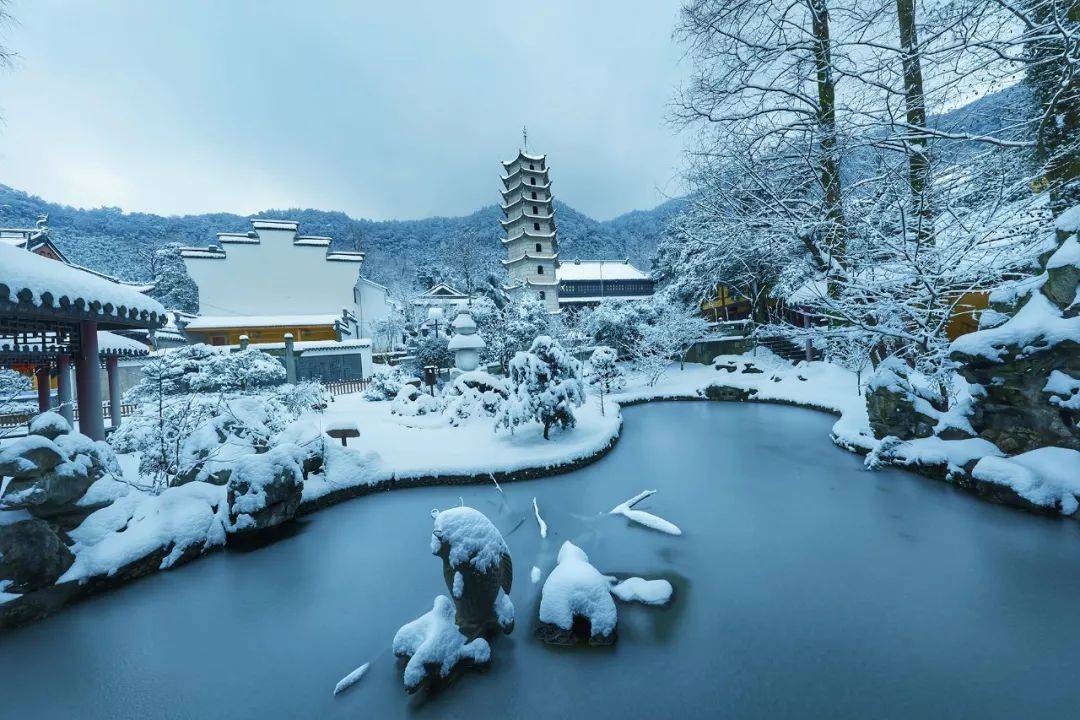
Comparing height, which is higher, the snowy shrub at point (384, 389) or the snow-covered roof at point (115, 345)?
the snow-covered roof at point (115, 345)

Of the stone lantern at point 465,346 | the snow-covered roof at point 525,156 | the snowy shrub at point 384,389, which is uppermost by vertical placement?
the snow-covered roof at point 525,156

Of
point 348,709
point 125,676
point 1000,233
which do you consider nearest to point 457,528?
point 348,709

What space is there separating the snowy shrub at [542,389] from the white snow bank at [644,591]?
5.10 metres

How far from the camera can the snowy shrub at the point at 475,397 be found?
39.2 ft

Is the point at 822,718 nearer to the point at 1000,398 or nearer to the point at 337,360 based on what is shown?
the point at 1000,398

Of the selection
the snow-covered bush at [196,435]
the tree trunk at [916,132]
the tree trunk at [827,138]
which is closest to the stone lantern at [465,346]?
the snow-covered bush at [196,435]

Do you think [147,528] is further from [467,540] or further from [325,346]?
[325,346]

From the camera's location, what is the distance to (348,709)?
10.1 feet

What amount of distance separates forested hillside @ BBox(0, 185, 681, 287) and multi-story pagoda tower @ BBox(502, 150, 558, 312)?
8.81m

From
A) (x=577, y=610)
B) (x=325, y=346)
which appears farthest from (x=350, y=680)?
(x=325, y=346)

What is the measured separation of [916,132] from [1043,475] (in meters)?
4.77

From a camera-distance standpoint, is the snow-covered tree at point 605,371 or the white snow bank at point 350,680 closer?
the white snow bank at point 350,680

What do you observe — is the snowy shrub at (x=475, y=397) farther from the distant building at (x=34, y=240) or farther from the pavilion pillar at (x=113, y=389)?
the distant building at (x=34, y=240)

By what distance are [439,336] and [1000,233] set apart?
15.7 m
